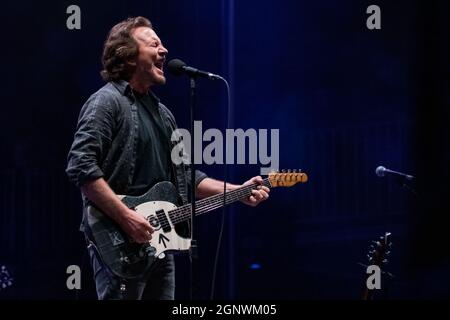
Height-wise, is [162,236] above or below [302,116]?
below

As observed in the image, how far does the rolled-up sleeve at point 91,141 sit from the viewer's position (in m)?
2.85

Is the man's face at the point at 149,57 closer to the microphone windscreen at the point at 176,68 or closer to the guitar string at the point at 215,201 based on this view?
the microphone windscreen at the point at 176,68

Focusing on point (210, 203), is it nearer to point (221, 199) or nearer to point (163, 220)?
point (221, 199)

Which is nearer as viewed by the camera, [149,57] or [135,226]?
[135,226]

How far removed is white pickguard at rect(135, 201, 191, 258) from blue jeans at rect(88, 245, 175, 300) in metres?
0.05

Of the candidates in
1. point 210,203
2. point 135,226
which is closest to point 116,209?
point 135,226

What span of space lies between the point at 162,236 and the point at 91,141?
523mm

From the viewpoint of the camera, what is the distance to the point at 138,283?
289 cm

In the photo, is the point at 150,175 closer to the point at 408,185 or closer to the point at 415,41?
the point at 408,185

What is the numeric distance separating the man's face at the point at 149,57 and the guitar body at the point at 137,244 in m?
0.54

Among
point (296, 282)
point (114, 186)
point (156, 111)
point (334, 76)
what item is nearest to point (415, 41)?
point (334, 76)

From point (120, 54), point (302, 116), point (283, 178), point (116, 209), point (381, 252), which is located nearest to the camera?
point (116, 209)

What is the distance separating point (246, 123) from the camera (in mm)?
4754

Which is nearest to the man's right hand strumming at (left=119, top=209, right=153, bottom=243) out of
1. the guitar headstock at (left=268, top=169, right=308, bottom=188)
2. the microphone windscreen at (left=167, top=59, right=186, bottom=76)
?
the microphone windscreen at (left=167, top=59, right=186, bottom=76)
